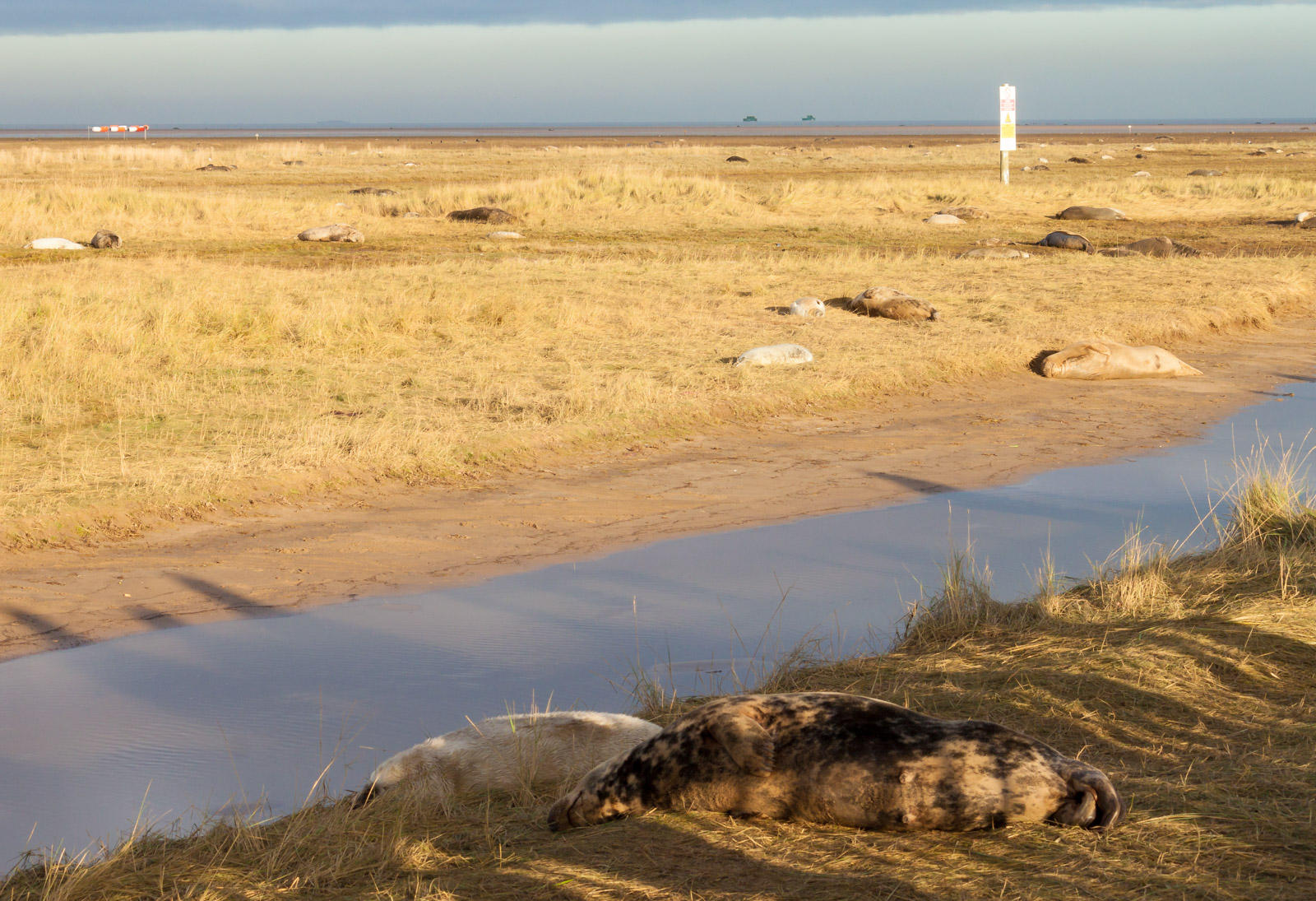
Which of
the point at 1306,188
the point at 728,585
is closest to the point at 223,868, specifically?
the point at 728,585

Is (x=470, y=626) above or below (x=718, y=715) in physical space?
below

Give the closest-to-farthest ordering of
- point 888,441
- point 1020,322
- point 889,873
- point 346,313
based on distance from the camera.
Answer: point 889,873, point 888,441, point 346,313, point 1020,322

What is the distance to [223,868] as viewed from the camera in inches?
145

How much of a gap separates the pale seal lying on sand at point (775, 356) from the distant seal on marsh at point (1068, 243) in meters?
12.4

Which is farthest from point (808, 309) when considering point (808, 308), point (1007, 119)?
point (1007, 119)

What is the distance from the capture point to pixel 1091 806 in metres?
3.57

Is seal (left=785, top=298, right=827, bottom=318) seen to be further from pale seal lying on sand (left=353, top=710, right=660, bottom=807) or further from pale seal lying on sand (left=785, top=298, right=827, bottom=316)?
pale seal lying on sand (left=353, top=710, right=660, bottom=807)

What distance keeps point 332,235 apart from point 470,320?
1044 cm

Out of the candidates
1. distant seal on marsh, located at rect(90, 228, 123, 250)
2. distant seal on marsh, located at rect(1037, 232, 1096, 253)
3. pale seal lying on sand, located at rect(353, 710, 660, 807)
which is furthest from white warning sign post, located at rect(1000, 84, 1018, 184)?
pale seal lying on sand, located at rect(353, 710, 660, 807)

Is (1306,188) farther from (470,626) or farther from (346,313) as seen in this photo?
(470,626)

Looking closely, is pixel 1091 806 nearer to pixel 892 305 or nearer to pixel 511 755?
pixel 511 755

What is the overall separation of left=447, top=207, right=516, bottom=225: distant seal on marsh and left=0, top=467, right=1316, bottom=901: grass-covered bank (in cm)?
2280

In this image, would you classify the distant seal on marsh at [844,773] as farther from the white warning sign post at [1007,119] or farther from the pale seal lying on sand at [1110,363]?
the white warning sign post at [1007,119]

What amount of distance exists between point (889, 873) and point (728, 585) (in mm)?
4116
